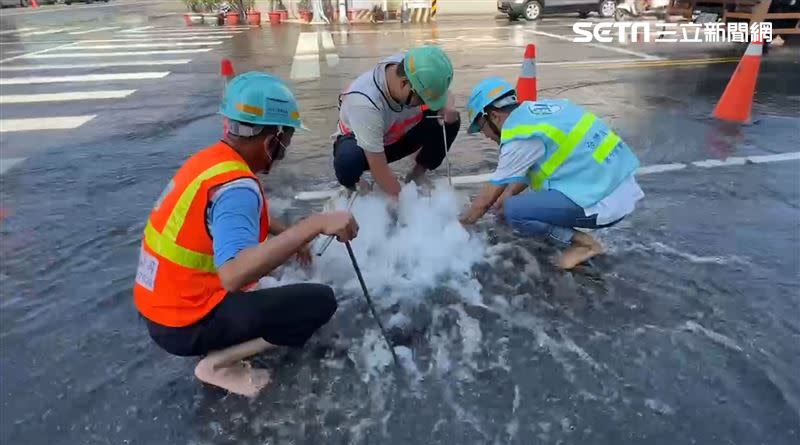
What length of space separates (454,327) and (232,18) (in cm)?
1991

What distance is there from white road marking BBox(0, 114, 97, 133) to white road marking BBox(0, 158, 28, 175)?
1.18m

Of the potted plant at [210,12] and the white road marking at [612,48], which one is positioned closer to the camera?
the white road marking at [612,48]

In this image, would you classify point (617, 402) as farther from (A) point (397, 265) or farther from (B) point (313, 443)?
(A) point (397, 265)

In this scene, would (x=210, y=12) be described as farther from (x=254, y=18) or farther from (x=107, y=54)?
(x=107, y=54)

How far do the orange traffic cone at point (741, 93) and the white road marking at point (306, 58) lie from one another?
19.3 feet

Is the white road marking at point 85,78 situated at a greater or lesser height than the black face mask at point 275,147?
greater

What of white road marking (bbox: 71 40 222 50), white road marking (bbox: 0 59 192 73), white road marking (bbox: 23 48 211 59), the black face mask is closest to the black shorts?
the black face mask

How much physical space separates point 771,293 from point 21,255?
4556mm

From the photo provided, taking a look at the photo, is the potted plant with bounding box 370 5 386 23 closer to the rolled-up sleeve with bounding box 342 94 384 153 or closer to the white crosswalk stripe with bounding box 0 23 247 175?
the white crosswalk stripe with bounding box 0 23 247 175

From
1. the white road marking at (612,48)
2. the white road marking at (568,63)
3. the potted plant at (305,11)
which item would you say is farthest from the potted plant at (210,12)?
the white road marking at (568,63)

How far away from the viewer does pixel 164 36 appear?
55.6 feet

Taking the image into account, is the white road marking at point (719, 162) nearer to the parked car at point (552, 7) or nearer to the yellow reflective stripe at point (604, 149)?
the yellow reflective stripe at point (604, 149)

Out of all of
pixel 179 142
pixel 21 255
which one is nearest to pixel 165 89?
pixel 179 142

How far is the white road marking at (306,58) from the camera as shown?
390 inches
